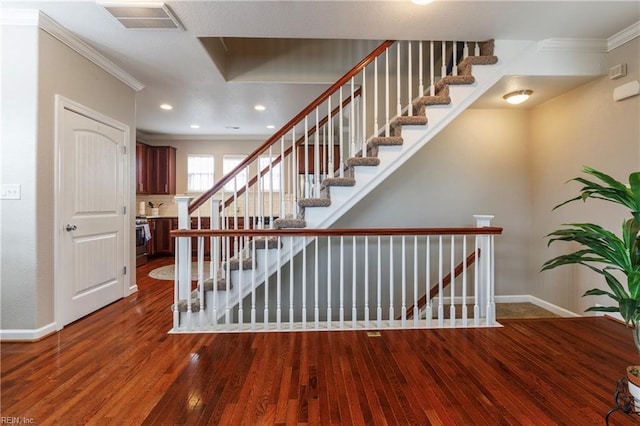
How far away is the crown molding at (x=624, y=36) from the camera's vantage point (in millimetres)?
2826

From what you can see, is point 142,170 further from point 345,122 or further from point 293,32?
point 293,32

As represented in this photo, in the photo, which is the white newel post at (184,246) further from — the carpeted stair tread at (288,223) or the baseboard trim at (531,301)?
the baseboard trim at (531,301)

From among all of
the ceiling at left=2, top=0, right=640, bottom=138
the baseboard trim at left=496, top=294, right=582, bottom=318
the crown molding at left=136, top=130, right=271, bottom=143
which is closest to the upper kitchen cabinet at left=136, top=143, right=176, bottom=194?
the crown molding at left=136, top=130, right=271, bottom=143

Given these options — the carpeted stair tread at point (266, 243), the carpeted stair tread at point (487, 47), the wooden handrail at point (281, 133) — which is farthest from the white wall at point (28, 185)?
the carpeted stair tread at point (487, 47)

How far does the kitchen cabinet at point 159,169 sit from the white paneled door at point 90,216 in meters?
A: 3.43

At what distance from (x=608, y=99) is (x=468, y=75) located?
1436 mm

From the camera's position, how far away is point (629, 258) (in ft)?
5.02

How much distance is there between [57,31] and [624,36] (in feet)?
16.8

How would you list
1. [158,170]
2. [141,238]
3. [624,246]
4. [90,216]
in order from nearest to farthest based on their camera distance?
[624,246]
[90,216]
[141,238]
[158,170]

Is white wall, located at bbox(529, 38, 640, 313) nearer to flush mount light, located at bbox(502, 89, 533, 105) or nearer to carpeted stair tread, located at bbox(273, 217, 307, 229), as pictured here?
flush mount light, located at bbox(502, 89, 533, 105)

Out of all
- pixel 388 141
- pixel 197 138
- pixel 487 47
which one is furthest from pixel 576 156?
pixel 197 138

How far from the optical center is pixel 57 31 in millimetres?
2703

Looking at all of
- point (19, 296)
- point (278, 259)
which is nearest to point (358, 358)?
point (278, 259)

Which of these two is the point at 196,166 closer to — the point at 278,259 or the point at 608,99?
the point at 278,259
